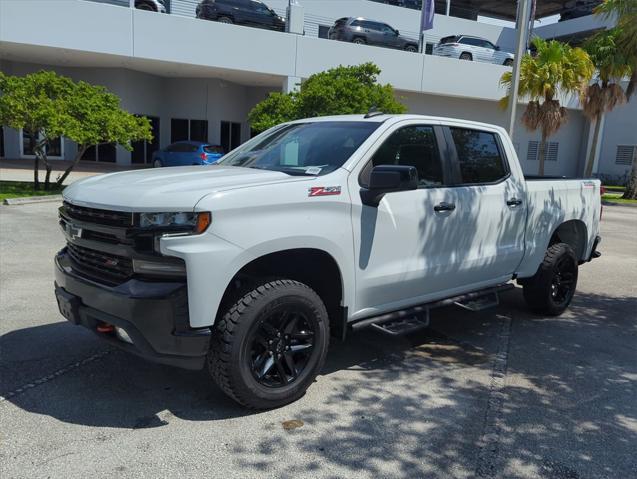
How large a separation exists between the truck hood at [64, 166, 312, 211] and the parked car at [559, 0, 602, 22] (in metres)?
43.0

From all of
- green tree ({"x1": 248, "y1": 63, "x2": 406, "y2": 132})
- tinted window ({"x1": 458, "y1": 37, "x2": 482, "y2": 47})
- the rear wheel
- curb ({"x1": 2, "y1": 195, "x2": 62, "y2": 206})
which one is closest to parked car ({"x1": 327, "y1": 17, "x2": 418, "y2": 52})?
tinted window ({"x1": 458, "y1": 37, "x2": 482, "y2": 47})

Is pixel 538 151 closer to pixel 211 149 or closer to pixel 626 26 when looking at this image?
pixel 626 26

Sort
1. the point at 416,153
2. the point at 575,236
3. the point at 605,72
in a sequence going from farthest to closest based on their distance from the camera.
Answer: the point at 605,72, the point at 575,236, the point at 416,153

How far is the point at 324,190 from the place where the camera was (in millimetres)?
3795

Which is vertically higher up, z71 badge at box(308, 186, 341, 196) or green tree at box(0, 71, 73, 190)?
green tree at box(0, 71, 73, 190)

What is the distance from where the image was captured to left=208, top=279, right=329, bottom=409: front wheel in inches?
136

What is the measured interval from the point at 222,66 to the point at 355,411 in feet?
70.0

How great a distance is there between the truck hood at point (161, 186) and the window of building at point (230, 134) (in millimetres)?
26520

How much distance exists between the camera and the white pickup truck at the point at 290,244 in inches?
129

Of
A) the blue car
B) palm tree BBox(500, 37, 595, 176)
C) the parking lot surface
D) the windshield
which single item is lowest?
the parking lot surface

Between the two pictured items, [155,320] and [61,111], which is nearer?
[155,320]

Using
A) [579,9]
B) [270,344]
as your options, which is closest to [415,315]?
[270,344]

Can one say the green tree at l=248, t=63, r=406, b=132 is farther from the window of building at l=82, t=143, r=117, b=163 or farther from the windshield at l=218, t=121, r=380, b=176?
the window of building at l=82, t=143, r=117, b=163

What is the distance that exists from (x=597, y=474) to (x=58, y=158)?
29138mm
